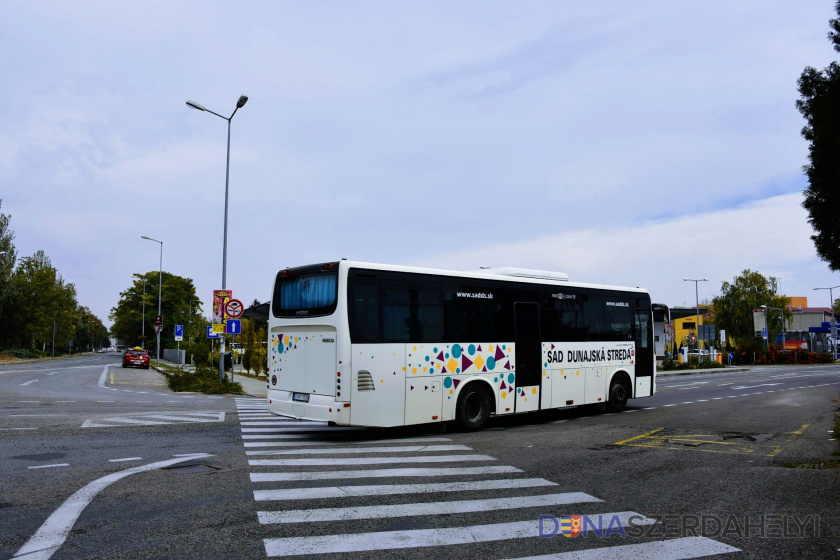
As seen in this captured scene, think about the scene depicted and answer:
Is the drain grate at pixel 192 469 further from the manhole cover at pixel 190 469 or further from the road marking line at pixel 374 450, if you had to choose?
the road marking line at pixel 374 450

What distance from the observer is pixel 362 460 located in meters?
9.54

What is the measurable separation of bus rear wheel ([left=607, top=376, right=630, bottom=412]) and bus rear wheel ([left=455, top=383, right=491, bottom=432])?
16.3 ft

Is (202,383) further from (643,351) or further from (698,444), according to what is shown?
(698,444)

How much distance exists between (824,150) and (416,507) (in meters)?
5.97

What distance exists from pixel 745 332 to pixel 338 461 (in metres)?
90.0

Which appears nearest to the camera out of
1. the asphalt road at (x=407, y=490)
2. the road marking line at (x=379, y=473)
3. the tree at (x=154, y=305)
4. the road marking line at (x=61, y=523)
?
the road marking line at (x=61, y=523)

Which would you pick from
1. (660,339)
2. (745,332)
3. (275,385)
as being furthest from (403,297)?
(745,332)

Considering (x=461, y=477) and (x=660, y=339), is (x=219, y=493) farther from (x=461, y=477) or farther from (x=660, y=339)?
(x=660, y=339)

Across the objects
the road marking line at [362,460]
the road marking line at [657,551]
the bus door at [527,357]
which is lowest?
the road marking line at [362,460]

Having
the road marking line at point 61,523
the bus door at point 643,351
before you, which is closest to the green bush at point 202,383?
the bus door at point 643,351

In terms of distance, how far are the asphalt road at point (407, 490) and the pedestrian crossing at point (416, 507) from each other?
0.09 feet

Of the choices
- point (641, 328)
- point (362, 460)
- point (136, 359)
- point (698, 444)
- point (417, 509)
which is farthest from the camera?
point (136, 359)

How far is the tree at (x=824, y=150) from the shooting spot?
21.0 feet

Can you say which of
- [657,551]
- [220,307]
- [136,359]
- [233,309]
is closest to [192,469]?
[657,551]
